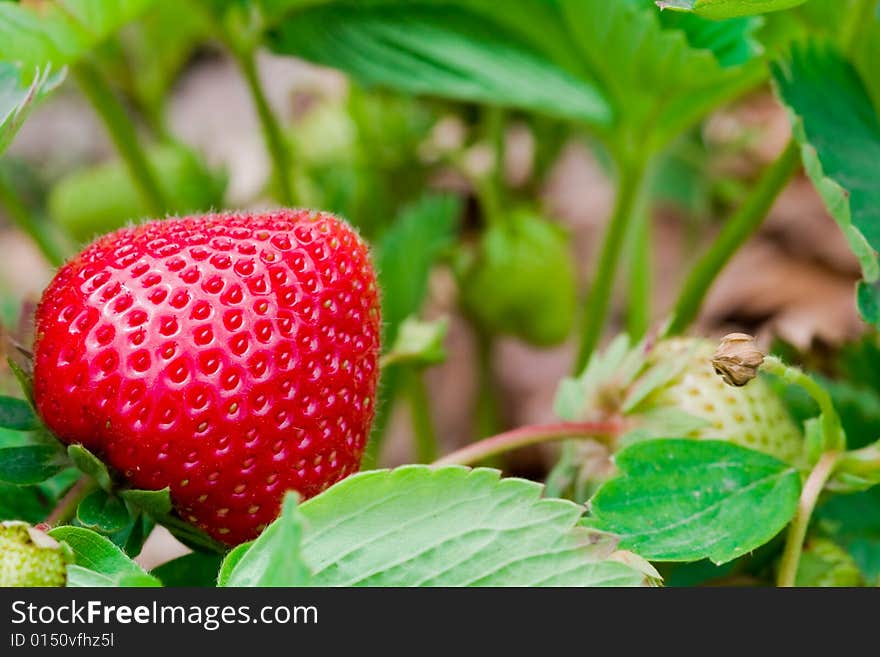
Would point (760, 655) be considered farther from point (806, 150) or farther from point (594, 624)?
point (806, 150)

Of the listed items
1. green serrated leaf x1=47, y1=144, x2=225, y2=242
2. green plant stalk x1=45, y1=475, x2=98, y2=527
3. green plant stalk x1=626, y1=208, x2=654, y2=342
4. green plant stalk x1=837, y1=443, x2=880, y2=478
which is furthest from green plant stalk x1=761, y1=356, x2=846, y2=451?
green serrated leaf x1=47, y1=144, x2=225, y2=242

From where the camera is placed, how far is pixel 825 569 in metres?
0.60

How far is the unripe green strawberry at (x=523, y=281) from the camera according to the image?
109cm

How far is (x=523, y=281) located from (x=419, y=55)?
328 millimetres

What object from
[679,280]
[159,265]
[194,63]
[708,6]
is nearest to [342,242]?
[159,265]

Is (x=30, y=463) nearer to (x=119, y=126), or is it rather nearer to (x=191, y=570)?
(x=191, y=570)

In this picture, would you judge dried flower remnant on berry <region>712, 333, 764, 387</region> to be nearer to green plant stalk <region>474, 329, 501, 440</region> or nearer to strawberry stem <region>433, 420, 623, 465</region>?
strawberry stem <region>433, 420, 623, 465</region>

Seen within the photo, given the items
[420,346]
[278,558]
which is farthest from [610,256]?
[278,558]

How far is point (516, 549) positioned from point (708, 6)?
0.78ft

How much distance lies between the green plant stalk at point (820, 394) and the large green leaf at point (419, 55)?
14.6 inches

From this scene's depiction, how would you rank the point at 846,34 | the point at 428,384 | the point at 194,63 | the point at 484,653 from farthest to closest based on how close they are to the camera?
the point at 194,63, the point at 428,384, the point at 846,34, the point at 484,653

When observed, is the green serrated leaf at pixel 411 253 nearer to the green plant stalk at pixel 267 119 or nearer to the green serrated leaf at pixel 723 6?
the green plant stalk at pixel 267 119

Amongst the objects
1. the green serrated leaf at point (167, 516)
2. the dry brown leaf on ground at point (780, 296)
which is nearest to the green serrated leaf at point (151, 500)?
the green serrated leaf at point (167, 516)

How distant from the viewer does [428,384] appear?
134 cm
